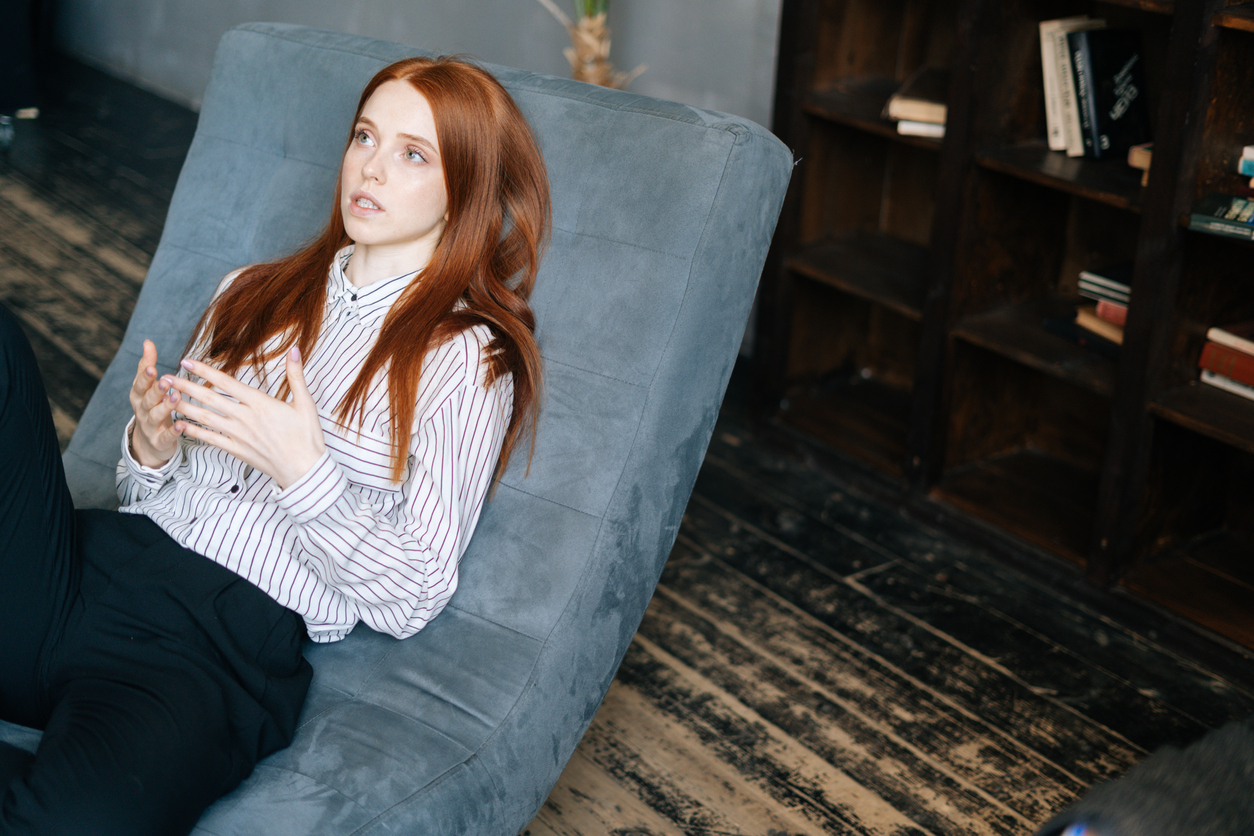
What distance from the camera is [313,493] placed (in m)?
1.21

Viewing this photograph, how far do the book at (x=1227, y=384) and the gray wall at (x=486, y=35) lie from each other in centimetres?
129

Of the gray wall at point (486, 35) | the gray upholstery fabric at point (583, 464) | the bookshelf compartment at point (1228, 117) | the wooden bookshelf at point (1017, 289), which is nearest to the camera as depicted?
the gray upholstery fabric at point (583, 464)

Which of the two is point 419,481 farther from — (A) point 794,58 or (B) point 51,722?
(A) point 794,58

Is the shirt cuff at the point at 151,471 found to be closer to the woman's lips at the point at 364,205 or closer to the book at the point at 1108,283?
the woman's lips at the point at 364,205

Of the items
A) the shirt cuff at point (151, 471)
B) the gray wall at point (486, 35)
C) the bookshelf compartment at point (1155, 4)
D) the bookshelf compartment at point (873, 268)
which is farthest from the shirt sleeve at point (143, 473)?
the gray wall at point (486, 35)

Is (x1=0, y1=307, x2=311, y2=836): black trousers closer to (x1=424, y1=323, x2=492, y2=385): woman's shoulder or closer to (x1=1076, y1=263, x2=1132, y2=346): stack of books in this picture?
(x1=424, y1=323, x2=492, y2=385): woman's shoulder

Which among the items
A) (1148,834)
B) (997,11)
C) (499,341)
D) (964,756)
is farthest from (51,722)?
(997,11)

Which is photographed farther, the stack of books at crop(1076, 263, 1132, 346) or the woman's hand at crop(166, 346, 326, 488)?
the stack of books at crop(1076, 263, 1132, 346)

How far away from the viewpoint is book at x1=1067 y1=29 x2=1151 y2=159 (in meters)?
2.19

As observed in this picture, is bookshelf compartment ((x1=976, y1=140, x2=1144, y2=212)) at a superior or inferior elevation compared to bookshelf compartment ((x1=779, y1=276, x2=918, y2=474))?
superior

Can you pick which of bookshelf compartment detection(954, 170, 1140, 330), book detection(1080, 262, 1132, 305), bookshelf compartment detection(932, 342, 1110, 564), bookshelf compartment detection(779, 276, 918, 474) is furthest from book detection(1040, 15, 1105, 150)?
bookshelf compartment detection(779, 276, 918, 474)

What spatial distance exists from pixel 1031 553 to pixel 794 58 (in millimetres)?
1119

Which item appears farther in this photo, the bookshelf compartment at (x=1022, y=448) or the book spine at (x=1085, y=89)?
the bookshelf compartment at (x=1022, y=448)

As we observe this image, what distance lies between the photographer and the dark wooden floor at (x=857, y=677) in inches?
69.3
